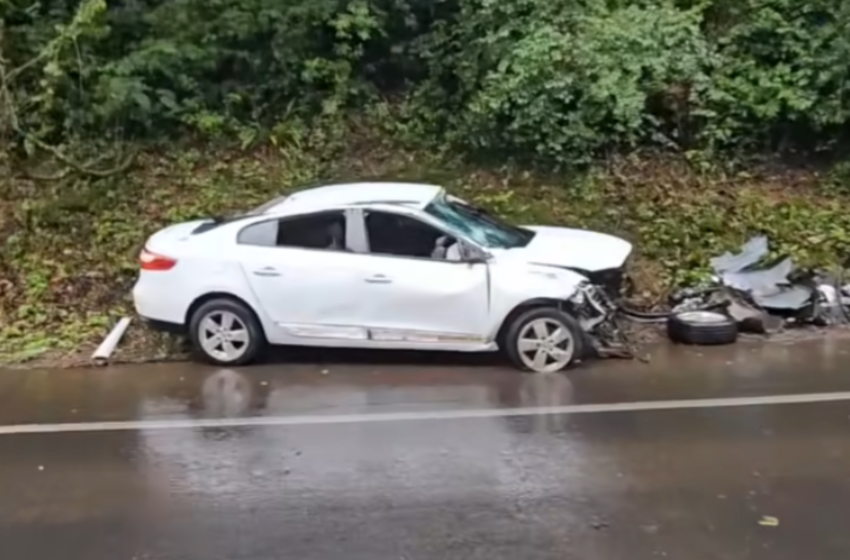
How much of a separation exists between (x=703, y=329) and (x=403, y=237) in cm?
300

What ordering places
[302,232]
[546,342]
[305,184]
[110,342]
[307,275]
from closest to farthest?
[546,342], [307,275], [302,232], [110,342], [305,184]

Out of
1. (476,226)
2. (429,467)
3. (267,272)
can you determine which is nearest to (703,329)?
(476,226)

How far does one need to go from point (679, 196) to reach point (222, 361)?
248 inches

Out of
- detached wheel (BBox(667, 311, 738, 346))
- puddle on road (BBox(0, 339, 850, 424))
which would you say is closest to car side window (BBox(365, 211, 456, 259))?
puddle on road (BBox(0, 339, 850, 424))

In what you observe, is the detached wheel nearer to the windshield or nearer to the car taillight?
the windshield

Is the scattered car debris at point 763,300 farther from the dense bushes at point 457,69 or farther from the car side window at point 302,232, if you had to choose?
the car side window at point 302,232

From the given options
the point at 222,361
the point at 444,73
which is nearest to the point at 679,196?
the point at 444,73

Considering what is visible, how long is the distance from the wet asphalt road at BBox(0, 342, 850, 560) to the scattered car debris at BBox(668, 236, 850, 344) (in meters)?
0.80

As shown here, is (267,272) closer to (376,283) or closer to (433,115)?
(376,283)

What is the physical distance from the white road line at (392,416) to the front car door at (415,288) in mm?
1410

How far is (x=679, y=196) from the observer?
14312 millimetres

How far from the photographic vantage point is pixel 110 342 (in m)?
11.4

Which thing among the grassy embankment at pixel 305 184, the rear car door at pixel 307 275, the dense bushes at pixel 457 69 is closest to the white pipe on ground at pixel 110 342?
the grassy embankment at pixel 305 184

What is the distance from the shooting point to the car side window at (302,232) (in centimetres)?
1075
